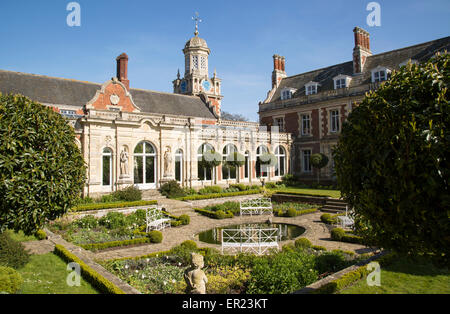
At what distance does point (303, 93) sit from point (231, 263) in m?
27.8

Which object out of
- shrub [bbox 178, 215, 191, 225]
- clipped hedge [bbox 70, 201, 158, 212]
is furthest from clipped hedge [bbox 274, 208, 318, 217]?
clipped hedge [bbox 70, 201, 158, 212]

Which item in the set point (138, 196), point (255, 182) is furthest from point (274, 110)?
point (138, 196)

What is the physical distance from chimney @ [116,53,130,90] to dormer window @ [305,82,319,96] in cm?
1854

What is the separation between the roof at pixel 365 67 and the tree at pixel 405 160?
25011 millimetres

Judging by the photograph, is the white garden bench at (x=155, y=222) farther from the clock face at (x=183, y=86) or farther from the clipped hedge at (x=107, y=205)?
the clock face at (x=183, y=86)

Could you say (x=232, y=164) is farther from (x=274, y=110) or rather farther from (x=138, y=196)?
(x=274, y=110)

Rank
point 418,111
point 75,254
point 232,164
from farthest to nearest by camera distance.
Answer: point 232,164 < point 75,254 < point 418,111

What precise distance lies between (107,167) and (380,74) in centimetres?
2413

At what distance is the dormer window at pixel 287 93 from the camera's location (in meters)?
33.6

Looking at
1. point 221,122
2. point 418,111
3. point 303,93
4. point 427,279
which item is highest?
point 303,93

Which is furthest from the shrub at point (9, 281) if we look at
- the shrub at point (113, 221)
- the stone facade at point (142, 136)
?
the stone facade at point (142, 136)

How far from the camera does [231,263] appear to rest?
820cm

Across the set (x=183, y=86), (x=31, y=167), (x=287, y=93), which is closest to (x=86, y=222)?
(x=31, y=167)

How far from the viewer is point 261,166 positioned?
2814 centimetres
